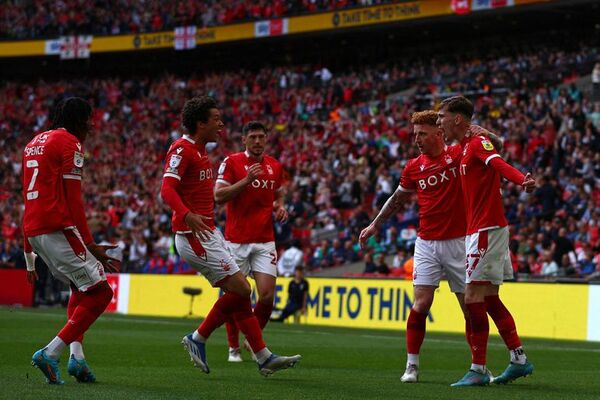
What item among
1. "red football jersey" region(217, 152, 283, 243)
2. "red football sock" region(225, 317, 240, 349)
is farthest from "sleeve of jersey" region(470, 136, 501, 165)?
"red football sock" region(225, 317, 240, 349)

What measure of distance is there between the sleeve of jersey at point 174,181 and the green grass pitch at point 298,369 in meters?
1.47

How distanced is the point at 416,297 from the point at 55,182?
136 inches

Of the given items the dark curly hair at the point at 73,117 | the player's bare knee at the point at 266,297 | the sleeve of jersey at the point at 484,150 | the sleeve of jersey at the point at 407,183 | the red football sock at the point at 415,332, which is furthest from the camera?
the player's bare knee at the point at 266,297

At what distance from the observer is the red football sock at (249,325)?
956 centimetres

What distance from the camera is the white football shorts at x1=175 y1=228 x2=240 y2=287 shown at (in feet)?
31.4

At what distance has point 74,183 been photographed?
865 cm

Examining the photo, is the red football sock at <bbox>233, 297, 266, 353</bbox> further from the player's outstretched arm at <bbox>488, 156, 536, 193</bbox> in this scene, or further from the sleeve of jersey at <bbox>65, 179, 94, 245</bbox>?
the player's outstretched arm at <bbox>488, 156, 536, 193</bbox>

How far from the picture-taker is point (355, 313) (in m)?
23.6

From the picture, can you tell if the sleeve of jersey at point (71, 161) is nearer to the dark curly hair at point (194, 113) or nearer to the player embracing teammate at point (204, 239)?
the player embracing teammate at point (204, 239)

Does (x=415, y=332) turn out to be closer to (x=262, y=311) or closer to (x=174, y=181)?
(x=174, y=181)

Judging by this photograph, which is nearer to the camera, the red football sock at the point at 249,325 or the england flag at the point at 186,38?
the red football sock at the point at 249,325

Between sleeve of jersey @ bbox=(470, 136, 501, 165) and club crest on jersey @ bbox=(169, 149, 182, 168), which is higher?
sleeve of jersey @ bbox=(470, 136, 501, 165)

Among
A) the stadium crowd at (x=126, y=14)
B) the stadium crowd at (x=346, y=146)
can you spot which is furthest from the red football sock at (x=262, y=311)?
the stadium crowd at (x=126, y=14)

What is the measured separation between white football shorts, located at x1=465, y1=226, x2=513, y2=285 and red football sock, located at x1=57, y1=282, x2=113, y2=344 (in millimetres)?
3095
